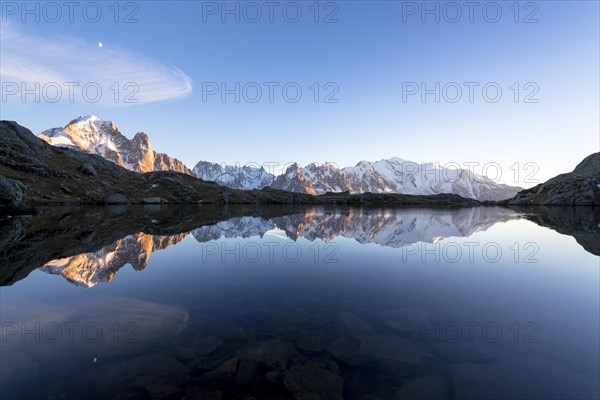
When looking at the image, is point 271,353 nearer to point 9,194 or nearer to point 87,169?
point 9,194

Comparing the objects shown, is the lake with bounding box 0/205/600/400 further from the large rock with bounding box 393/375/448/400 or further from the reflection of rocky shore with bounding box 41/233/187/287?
the reflection of rocky shore with bounding box 41/233/187/287

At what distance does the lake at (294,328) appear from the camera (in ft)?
30.9

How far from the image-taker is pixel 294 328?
13.5 m

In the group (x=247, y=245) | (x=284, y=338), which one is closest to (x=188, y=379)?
(x=284, y=338)

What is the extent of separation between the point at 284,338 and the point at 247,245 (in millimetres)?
26019

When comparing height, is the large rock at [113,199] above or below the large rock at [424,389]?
above

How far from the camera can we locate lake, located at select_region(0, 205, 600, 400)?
9.41 metres

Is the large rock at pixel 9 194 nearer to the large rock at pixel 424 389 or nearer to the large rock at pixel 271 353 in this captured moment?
the large rock at pixel 271 353

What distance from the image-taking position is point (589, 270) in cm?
2483

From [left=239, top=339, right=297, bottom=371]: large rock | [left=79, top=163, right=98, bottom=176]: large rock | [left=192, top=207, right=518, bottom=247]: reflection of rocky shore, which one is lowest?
[left=239, top=339, right=297, bottom=371]: large rock

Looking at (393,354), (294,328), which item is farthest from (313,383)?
(294,328)

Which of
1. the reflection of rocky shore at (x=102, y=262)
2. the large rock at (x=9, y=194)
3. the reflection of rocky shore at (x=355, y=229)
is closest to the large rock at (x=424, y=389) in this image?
the reflection of rocky shore at (x=102, y=262)

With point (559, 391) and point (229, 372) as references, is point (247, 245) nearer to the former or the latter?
point (229, 372)

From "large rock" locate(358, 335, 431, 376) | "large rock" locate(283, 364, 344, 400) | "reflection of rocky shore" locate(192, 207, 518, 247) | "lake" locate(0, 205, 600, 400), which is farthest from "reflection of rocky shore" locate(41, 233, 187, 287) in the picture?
"large rock" locate(358, 335, 431, 376)
